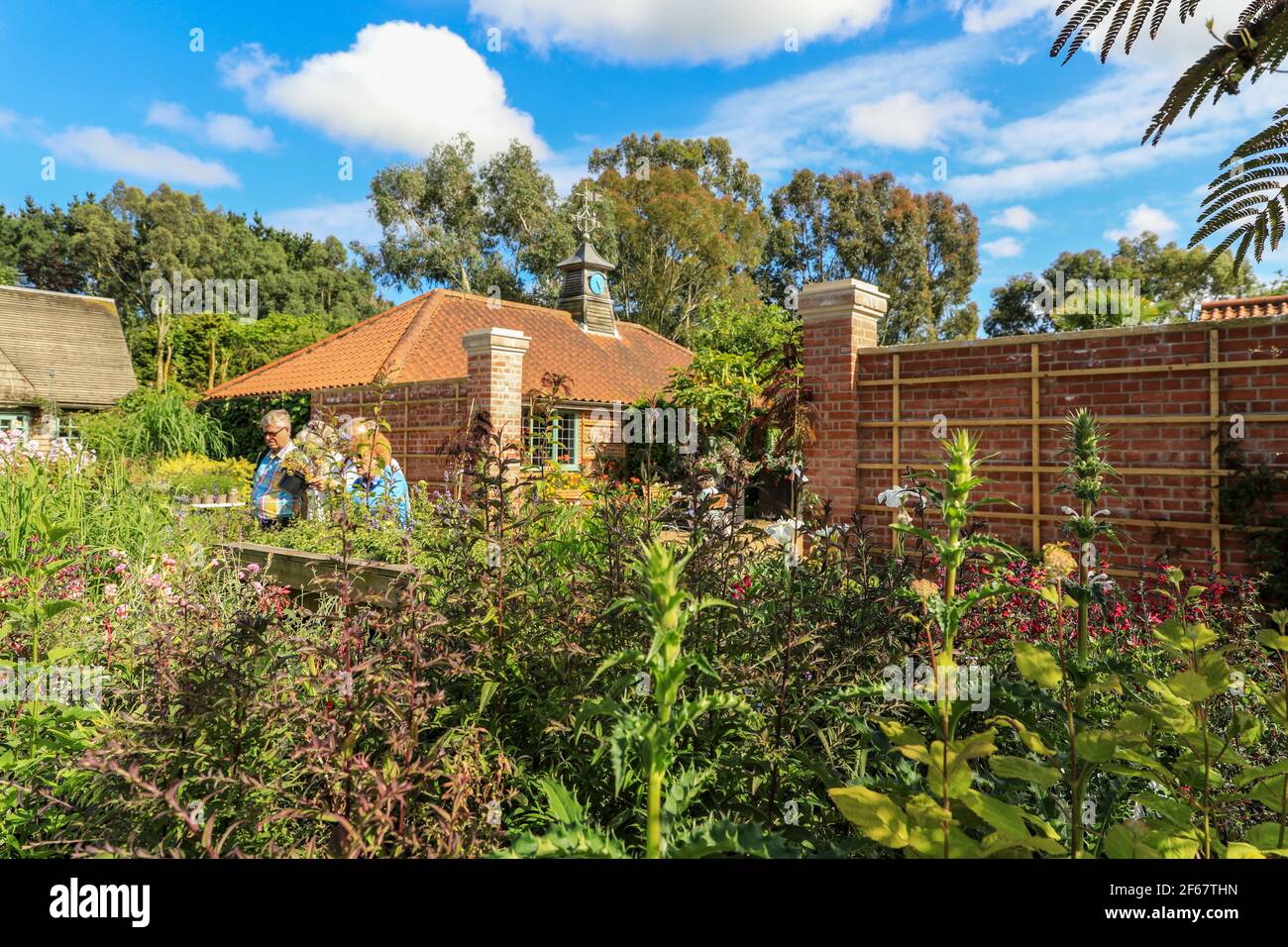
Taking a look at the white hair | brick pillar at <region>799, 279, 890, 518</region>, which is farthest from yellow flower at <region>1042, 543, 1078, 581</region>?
the white hair

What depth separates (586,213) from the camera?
32781mm

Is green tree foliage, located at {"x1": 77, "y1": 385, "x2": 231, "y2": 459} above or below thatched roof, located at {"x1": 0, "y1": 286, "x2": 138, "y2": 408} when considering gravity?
below

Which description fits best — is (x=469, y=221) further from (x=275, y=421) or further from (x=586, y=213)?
(x=275, y=421)

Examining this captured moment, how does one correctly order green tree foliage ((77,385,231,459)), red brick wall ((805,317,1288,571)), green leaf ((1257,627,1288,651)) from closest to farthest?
green leaf ((1257,627,1288,651))
red brick wall ((805,317,1288,571))
green tree foliage ((77,385,231,459))

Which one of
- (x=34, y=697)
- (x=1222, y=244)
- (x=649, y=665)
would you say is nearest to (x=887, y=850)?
(x=649, y=665)

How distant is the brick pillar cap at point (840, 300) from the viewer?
752 centimetres

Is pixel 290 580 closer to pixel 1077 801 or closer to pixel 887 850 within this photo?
pixel 887 850

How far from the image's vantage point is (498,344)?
10203mm

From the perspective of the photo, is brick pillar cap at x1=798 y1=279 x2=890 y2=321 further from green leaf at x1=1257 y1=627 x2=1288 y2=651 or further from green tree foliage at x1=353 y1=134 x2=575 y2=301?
green tree foliage at x1=353 y1=134 x2=575 y2=301

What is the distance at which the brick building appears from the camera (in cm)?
1051

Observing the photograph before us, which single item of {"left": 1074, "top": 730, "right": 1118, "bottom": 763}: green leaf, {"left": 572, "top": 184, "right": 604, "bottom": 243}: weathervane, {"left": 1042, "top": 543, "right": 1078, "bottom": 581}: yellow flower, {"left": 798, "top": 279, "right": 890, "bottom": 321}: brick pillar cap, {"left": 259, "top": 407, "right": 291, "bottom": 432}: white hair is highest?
{"left": 572, "top": 184, "right": 604, "bottom": 243}: weathervane

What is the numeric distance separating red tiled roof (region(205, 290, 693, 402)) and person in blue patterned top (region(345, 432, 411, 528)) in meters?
8.23

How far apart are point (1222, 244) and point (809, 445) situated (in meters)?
6.20

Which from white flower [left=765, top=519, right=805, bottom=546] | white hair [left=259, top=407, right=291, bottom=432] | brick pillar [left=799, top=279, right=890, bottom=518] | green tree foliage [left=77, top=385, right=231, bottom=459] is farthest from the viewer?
green tree foliage [left=77, top=385, right=231, bottom=459]
